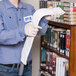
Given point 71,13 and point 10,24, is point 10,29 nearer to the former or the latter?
point 10,24

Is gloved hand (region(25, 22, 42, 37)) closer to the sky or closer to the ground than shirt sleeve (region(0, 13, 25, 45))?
closer to the sky

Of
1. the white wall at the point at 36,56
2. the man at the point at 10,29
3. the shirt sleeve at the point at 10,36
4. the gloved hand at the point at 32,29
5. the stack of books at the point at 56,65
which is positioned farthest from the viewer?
the white wall at the point at 36,56

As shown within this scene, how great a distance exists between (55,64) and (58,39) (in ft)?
1.18

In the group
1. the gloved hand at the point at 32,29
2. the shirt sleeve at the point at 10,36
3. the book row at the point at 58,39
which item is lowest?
the book row at the point at 58,39

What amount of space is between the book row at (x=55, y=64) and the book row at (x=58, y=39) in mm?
110

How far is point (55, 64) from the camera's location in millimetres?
2482

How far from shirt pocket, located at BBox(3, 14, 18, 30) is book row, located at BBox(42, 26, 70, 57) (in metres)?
0.82

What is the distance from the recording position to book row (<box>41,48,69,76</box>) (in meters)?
2.26

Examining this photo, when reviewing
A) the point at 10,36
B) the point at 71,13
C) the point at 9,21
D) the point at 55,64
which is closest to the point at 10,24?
the point at 9,21

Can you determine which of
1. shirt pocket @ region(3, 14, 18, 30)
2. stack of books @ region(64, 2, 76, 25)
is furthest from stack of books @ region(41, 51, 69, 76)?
shirt pocket @ region(3, 14, 18, 30)

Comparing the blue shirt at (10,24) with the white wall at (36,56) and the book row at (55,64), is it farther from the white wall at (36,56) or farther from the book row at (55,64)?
the white wall at (36,56)

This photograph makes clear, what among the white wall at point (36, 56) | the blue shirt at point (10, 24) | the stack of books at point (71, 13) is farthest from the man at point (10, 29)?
the white wall at point (36, 56)

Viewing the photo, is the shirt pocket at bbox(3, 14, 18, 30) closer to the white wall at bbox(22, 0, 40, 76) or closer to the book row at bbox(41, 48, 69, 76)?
the book row at bbox(41, 48, 69, 76)

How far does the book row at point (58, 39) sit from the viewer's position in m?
2.21
